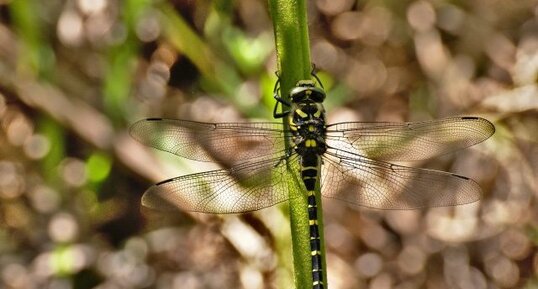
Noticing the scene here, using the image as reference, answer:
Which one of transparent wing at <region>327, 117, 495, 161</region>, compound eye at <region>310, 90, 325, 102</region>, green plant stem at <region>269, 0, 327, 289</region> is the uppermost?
compound eye at <region>310, 90, 325, 102</region>

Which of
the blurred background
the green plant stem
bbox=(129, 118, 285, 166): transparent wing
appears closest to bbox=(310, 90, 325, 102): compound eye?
bbox=(129, 118, 285, 166): transparent wing

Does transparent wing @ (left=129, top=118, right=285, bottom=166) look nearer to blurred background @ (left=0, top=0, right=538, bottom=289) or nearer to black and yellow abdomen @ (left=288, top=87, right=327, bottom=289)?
black and yellow abdomen @ (left=288, top=87, right=327, bottom=289)

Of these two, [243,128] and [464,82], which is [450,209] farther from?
[243,128]

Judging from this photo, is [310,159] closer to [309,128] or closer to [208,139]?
[309,128]

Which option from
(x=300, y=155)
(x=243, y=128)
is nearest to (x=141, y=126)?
(x=243, y=128)

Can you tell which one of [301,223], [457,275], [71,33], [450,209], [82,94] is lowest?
[301,223]

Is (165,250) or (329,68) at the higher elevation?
(329,68)

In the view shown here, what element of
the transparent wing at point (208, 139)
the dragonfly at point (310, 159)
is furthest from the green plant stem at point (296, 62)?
the transparent wing at point (208, 139)

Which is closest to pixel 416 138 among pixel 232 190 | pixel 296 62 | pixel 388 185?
pixel 388 185
